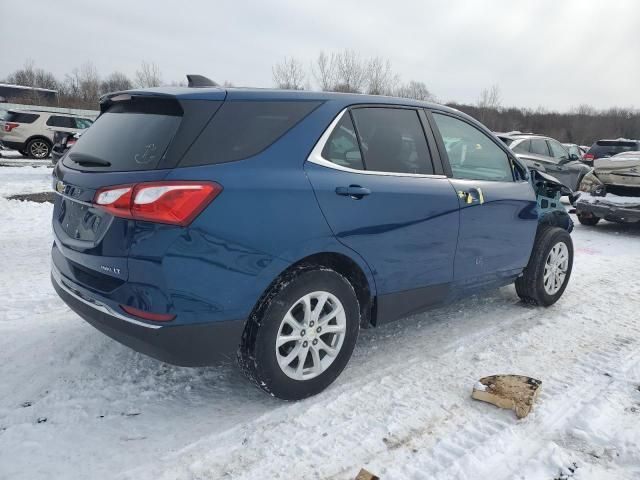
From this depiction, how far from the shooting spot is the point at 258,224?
2.35 meters

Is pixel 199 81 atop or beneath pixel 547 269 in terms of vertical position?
atop

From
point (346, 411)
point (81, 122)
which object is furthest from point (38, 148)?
point (346, 411)

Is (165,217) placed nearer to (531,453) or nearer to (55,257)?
(55,257)

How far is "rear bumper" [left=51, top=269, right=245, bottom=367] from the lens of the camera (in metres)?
2.27

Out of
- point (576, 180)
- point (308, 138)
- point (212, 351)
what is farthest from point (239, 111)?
point (576, 180)

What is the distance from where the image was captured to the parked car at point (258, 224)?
2230mm

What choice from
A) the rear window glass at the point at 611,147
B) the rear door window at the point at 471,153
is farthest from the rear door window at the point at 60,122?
the rear window glass at the point at 611,147

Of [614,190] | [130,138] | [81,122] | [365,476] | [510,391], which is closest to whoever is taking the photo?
[365,476]

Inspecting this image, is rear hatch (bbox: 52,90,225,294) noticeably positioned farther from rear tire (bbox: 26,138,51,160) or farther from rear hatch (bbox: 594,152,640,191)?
rear tire (bbox: 26,138,51,160)

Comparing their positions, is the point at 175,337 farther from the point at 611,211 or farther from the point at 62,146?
the point at 62,146

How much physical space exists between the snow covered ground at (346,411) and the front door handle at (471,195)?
104 cm

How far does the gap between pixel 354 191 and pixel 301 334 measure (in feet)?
2.76

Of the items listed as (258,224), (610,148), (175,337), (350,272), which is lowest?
(175,337)

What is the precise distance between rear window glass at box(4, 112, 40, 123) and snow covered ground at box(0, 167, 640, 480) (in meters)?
15.8
